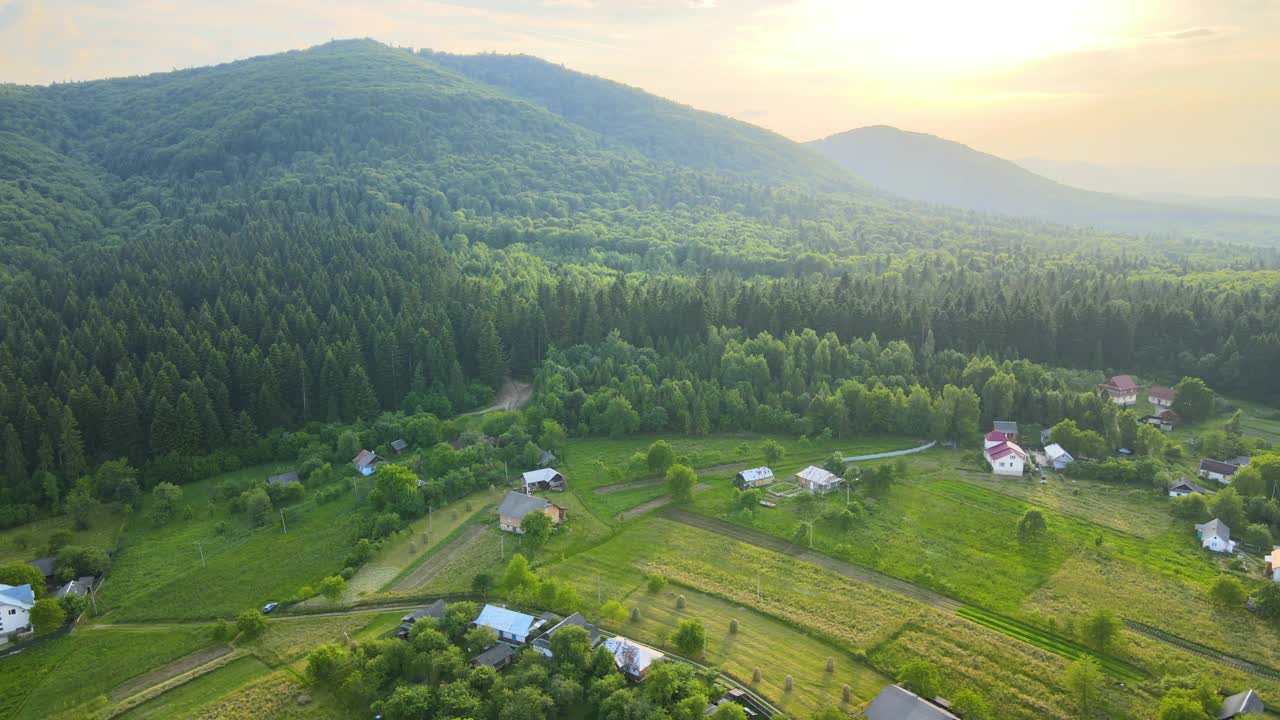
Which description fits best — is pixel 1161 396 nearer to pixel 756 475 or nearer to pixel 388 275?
pixel 756 475

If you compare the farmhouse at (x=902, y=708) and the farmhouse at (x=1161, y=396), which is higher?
the farmhouse at (x=1161, y=396)

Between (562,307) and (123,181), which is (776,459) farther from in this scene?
(123,181)

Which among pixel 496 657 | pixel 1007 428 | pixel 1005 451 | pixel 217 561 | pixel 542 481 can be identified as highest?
pixel 1005 451

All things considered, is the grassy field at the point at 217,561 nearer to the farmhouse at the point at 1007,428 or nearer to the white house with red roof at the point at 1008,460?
the white house with red roof at the point at 1008,460

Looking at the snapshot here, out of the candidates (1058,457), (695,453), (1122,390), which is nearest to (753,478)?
(695,453)

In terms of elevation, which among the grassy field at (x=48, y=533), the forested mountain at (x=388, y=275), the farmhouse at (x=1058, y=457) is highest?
the forested mountain at (x=388, y=275)

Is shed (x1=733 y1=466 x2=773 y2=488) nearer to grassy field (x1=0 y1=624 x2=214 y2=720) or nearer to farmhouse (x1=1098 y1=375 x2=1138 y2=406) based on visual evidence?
grassy field (x1=0 y1=624 x2=214 y2=720)

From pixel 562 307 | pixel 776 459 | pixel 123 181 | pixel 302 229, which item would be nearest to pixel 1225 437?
pixel 776 459

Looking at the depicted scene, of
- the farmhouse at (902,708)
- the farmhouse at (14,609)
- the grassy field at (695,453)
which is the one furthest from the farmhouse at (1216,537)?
the farmhouse at (14,609)
